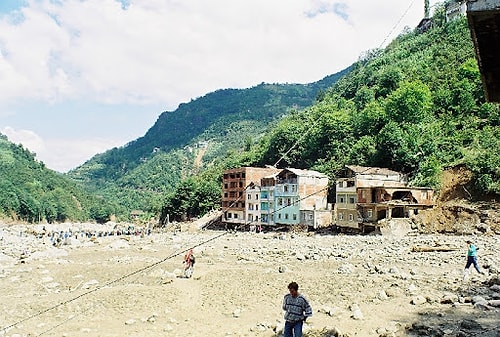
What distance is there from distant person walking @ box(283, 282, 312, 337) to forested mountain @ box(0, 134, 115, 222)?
131083 millimetres

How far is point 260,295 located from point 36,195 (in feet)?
482

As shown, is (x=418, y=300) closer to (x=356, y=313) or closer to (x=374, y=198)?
(x=356, y=313)

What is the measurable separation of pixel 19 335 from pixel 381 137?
50.2m

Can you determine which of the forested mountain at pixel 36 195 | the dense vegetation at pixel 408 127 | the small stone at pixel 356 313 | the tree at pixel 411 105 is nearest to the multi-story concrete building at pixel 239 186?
the dense vegetation at pixel 408 127

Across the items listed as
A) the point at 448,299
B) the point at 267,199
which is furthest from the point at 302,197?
the point at 448,299

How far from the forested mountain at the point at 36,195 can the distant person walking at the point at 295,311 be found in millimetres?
131083

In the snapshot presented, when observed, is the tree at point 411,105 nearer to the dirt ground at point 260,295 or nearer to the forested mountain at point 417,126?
the forested mountain at point 417,126

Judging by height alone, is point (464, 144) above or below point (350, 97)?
below

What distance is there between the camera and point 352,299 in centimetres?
1684

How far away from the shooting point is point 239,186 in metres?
71.4

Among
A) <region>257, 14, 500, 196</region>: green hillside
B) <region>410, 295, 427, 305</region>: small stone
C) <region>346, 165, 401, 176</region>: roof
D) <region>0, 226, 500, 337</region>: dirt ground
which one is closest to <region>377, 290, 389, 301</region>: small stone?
<region>0, 226, 500, 337</region>: dirt ground

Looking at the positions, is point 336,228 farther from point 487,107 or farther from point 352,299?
point 352,299

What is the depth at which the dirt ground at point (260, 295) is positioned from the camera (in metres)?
13.7

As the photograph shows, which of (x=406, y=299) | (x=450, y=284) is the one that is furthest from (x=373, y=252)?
(x=406, y=299)
